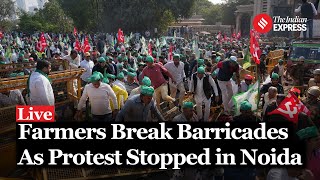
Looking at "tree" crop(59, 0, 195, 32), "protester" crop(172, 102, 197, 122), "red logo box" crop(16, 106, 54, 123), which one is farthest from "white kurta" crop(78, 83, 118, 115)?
"tree" crop(59, 0, 195, 32)

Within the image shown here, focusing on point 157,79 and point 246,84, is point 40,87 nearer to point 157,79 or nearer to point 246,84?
point 157,79

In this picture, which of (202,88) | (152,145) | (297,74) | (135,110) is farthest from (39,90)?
(297,74)

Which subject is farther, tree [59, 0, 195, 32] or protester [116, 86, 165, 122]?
tree [59, 0, 195, 32]

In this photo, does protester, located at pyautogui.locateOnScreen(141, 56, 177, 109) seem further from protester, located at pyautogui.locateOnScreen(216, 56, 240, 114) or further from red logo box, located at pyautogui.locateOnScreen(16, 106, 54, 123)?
red logo box, located at pyautogui.locateOnScreen(16, 106, 54, 123)

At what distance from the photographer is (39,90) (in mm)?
5637

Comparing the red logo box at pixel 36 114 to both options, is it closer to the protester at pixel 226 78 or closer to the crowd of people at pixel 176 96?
the crowd of people at pixel 176 96

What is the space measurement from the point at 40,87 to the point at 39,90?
0.17 ft

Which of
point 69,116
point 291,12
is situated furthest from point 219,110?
point 291,12

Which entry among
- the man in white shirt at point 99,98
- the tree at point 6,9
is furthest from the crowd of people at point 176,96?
the tree at point 6,9

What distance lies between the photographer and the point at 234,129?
519 cm

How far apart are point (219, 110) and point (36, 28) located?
152 ft

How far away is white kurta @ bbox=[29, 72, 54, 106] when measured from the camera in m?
5.62

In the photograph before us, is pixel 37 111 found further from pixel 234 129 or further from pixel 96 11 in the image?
pixel 96 11

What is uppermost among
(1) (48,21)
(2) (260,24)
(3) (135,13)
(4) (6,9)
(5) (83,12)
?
(4) (6,9)
